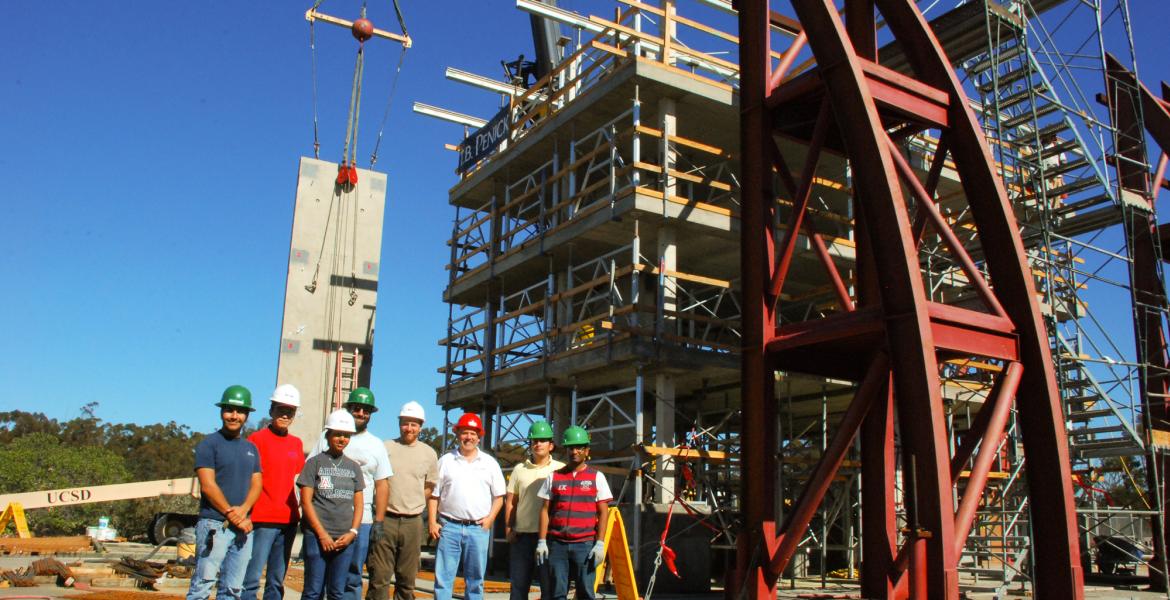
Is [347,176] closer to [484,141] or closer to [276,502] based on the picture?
[276,502]

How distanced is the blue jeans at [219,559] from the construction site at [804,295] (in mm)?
3953

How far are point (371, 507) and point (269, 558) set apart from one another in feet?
3.29

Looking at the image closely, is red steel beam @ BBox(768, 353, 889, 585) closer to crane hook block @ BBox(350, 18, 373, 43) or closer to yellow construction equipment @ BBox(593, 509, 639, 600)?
yellow construction equipment @ BBox(593, 509, 639, 600)

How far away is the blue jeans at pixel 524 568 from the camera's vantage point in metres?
8.30

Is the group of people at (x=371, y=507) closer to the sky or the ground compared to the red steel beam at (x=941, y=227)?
closer to the ground

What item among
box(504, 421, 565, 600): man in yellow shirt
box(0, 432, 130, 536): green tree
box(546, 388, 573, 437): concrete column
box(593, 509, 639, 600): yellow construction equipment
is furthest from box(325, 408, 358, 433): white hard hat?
box(0, 432, 130, 536): green tree

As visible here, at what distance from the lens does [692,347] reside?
56.5 ft

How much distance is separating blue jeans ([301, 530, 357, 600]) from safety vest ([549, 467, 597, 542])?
67.8 inches

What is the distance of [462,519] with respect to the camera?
27.5 feet

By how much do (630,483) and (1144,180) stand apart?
11.8 m

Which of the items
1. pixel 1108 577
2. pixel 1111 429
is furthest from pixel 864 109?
pixel 1108 577

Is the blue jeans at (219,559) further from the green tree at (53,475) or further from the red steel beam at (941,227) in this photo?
the green tree at (53,475)

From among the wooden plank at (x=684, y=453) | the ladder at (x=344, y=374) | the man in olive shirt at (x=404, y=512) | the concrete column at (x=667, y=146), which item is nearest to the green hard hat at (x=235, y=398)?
the man in olive shirt at (x=404, y=512)

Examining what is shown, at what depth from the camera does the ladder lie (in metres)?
11.0
